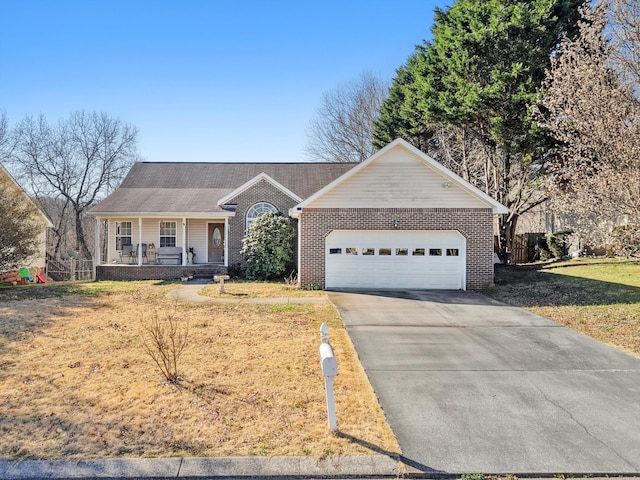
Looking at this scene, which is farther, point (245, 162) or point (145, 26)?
point (245, 162)

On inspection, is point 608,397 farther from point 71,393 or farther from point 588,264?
point 588,264

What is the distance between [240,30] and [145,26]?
3.35 m

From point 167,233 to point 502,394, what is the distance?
18231 millimetres

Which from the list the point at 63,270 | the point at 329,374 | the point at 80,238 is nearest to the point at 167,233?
the point at 63,270

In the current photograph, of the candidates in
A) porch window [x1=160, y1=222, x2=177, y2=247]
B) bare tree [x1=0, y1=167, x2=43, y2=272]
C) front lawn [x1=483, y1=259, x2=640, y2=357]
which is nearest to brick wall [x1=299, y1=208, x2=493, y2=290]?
front lawn [x1=483, y1=259, x2=640, y2=357]

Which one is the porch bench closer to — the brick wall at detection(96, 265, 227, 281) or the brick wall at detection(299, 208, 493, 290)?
the brick wall at detection(96, 265, 227, 281)

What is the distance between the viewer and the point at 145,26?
14.1m

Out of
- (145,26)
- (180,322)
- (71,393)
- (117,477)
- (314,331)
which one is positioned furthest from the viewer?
(145,26)

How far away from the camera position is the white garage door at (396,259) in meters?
14.6

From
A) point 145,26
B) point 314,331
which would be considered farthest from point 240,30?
point 314,331

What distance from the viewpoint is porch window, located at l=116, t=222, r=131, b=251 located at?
2039 centimetres

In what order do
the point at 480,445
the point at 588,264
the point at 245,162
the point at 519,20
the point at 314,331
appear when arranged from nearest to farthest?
the point at 480,445
the point at 314,331
the point at 519,20
the point at 588,264
the point at 245,162

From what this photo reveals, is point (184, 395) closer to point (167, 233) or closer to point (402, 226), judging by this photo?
point (402, 226)

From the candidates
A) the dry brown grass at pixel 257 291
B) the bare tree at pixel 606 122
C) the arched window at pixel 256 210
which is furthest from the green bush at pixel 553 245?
the arched window at pixel 256 210
